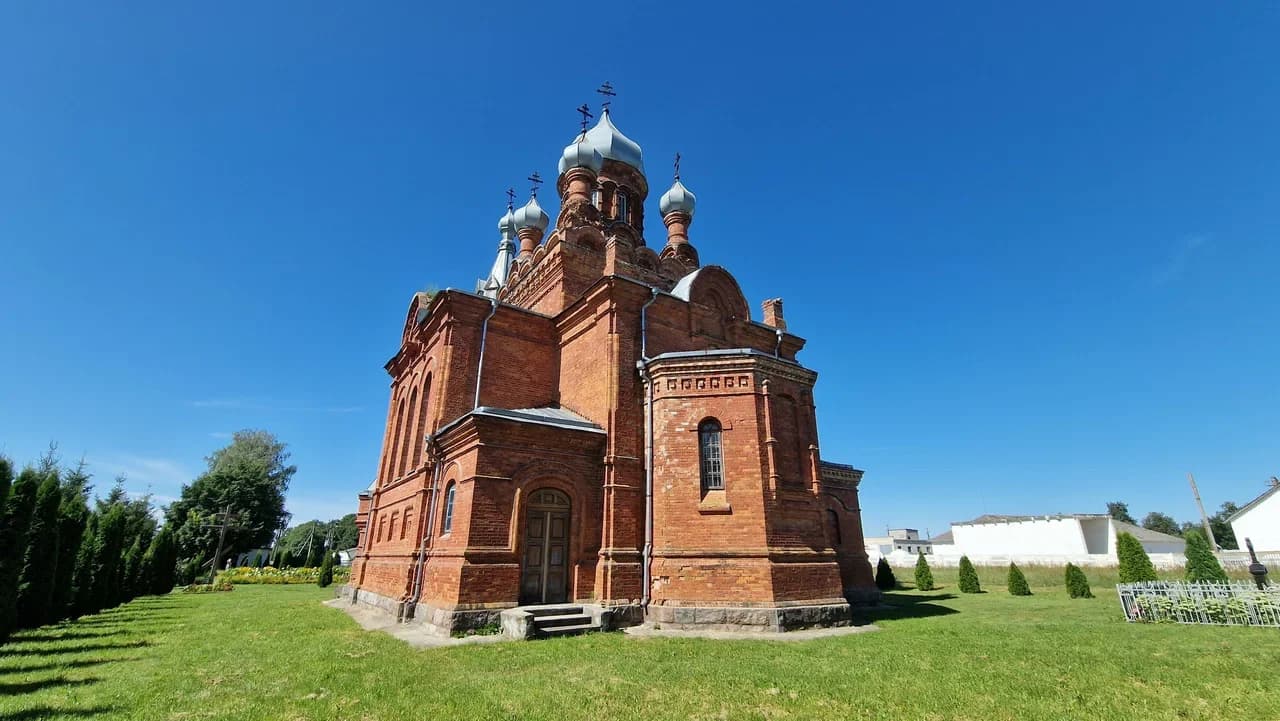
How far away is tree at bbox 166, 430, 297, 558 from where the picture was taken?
3756 cm

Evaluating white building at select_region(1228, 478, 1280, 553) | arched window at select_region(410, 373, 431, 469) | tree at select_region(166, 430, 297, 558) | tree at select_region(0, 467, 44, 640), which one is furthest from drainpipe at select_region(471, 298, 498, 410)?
white building at select_region(1228, 478, 1280, 553)

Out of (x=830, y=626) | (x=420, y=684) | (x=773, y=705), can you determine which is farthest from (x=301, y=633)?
(x=830, y=626)

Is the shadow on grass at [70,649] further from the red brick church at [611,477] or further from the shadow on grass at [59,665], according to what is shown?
the red brick church at [611,477]

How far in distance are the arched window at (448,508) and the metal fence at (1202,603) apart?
14621mm

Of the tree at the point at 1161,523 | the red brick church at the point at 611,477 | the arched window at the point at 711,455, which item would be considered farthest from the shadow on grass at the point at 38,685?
the tree at the point at 1161,523

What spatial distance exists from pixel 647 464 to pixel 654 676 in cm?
582

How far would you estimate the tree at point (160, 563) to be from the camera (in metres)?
23.1

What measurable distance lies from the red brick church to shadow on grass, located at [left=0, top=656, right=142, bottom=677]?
15.4 feet

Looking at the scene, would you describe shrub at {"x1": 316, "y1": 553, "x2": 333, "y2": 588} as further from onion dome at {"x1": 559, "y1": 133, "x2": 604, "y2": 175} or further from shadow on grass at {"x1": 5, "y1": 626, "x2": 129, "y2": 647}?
onion dome at {"x1": 559, "y1": 133, "x2": 604, "y2": 175}

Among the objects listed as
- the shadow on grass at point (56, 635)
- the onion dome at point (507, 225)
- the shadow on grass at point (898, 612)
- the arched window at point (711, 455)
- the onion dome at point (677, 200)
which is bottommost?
the shadow on grass at point (56, 635)

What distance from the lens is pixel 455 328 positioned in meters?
15.2

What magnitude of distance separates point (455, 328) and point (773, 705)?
12.0 metres

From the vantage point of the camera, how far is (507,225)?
101 feet

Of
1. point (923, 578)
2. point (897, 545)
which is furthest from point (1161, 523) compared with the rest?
point (923, 578)
